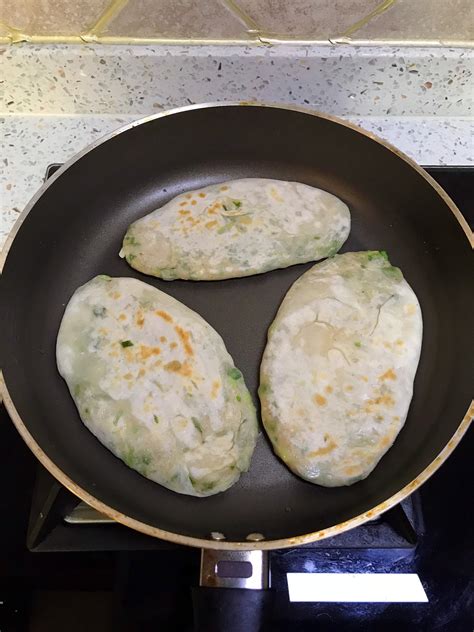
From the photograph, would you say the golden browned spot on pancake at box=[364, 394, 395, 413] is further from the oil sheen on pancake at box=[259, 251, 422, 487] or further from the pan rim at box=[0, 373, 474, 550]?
the pan rim at box=[0, 373, 474, 550]

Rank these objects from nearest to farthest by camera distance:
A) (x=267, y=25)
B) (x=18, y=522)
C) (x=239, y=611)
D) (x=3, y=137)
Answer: (x=239, y=611)
(x=18, y=522)
(x=267, y=25)
(x=3, y=137)

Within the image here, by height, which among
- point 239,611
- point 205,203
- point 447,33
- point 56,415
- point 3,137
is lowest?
point 239,611

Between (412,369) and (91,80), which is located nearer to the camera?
(412,369)

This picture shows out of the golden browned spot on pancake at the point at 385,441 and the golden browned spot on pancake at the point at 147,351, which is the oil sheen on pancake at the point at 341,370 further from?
the golden browned spot on pancake at the point at 147,351

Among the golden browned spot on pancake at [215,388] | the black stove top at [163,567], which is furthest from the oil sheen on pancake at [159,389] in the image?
the black stove top at [163,567]

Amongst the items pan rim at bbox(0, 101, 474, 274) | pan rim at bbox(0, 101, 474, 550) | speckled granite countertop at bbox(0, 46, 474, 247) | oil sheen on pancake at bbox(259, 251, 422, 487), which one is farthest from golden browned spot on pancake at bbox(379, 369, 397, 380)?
speckled granite countertop at bbox(0, 46, 474, 247)

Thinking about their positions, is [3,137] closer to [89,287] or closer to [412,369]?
[89,287]

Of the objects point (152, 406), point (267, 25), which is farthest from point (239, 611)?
point (267, 25)

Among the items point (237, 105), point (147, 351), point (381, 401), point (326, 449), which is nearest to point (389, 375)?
point (381, 401)

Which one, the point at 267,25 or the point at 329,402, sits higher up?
the point at 267,25
